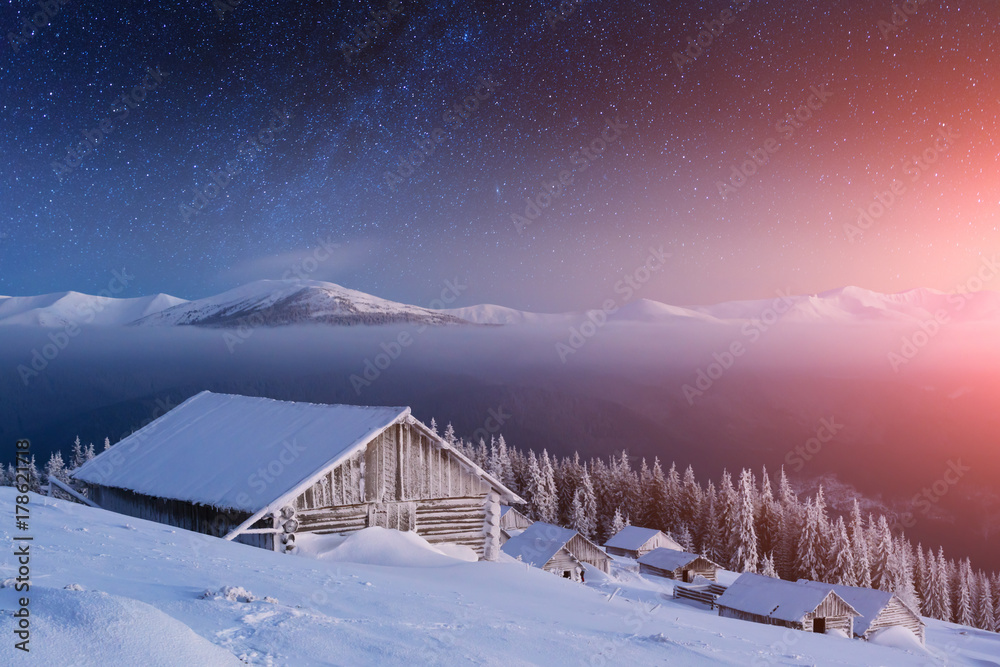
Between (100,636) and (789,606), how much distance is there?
48.1 m

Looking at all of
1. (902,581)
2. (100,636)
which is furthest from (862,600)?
(100,636)

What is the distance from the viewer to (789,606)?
142 feet

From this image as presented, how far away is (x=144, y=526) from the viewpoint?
46.8 ft

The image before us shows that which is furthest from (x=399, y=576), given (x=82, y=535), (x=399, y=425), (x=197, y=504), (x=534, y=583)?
(x=197, y=504)

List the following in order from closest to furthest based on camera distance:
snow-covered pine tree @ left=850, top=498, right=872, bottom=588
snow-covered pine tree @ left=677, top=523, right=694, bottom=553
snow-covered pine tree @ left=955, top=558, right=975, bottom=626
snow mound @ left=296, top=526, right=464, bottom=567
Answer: snow mound @ left=296, top=526, right=464, bottom=567
snow-covered pine tree @ left=850, top=498, right=872, bottom=588
snow-covered pine tree @ left=955, top=558, right=975, bottom=626
snow-covered pine tree @ left=677, top=523, right=694, bottom=553

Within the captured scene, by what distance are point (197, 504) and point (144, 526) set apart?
6.24m

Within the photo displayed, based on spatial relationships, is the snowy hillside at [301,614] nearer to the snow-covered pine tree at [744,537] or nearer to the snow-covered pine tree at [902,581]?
the snow-covered pine tree at [744,537]

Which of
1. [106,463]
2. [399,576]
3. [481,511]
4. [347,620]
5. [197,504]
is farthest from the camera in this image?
[106,463]

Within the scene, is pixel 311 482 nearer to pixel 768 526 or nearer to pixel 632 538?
pixel 632 538

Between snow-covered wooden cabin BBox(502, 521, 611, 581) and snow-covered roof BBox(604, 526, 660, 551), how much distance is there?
608 inches

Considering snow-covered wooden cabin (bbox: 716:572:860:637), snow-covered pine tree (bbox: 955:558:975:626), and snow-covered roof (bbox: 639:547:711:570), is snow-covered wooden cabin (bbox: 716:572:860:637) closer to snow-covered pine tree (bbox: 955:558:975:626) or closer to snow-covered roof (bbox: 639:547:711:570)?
snow-covered roof (bbox: 639:547:711:570)

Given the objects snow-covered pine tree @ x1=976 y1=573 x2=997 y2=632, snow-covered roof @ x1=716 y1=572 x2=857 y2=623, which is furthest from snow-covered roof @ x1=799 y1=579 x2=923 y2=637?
snow-covered pine tree @ x1=976 y1=573 x2=997 y2=632

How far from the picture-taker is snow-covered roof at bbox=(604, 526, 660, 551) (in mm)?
73188

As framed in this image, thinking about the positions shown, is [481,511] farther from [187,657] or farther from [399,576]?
[187,657]
